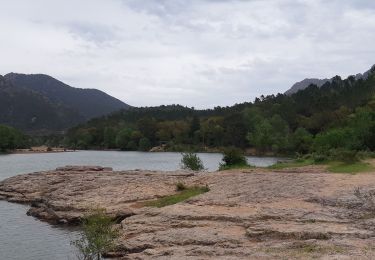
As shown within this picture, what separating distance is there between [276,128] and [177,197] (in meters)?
103

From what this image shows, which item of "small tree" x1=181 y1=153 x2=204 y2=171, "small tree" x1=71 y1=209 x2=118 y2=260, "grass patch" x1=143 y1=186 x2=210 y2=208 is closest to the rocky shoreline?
"grass patch" x1=143 y1=186 x2=210 y2=208

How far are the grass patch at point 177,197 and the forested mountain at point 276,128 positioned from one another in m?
36.1

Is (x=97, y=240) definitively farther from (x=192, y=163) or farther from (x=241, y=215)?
(x=192, y=163)

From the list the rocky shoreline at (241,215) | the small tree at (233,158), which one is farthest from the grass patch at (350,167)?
the small tree at (233,158)

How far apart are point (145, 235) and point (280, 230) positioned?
22.2ft

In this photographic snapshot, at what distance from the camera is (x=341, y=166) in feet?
142

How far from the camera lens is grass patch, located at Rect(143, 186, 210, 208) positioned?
Result: 34.7 metres

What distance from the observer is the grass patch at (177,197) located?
114 feet

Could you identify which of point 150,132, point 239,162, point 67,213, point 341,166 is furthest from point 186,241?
point 150,132

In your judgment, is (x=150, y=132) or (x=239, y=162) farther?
(x=150, y=132)

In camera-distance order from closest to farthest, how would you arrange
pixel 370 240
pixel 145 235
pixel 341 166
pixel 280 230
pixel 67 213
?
pixel 370 240, pixel 280 230, pixel 145 235, pixel 67 213, pixel 341 166

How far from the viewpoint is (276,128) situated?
13612cm

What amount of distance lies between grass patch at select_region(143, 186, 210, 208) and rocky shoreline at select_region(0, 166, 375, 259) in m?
0.92

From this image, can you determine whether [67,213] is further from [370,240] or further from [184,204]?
[370,240]
